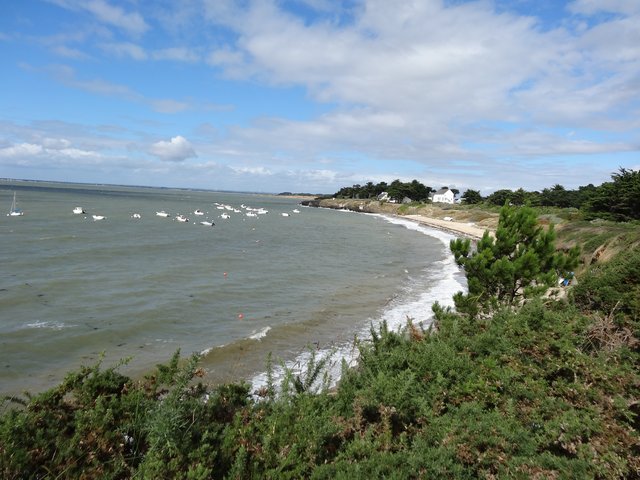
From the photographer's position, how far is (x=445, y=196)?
140500 millimetres

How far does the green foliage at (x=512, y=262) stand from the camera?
11406mm

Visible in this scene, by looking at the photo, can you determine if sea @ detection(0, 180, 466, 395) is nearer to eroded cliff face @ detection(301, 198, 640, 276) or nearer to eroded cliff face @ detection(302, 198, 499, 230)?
eroded cliff face @ detection(301, 198, 640, 276)

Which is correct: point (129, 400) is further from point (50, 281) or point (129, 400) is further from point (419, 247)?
point (419, 247)

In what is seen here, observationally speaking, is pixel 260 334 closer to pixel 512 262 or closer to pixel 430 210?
pixel 512 262

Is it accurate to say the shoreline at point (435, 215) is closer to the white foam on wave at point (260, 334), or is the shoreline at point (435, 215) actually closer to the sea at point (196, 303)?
the sea at point (196, 303)

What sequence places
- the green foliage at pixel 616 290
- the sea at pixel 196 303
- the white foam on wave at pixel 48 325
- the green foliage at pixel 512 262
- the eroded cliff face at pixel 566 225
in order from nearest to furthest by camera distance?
the green foliage at pixel 616 290 < the green foliage at pixel 512 262 < the sea at pixel 196 303 < the white foam on wave at pixel 48 325 < the eroded cliff face at pixel 566 225

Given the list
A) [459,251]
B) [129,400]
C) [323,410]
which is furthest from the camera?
[459,251]

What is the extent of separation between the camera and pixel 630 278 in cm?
835

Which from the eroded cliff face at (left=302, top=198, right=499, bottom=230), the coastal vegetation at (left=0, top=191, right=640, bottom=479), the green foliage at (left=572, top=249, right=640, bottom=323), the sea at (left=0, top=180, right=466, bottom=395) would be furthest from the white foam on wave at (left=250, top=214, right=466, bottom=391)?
the eroded cliff face at (left=302, top=198, right=499, bottom=230)

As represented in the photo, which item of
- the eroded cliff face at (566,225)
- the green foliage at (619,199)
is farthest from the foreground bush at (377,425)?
the green foliage at (619,199)

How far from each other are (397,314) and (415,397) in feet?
40.0

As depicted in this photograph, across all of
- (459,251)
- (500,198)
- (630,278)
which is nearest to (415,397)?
(630,278)

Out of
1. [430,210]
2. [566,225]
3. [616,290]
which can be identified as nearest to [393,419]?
[616,290]

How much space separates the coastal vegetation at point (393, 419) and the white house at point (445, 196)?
139 metres
